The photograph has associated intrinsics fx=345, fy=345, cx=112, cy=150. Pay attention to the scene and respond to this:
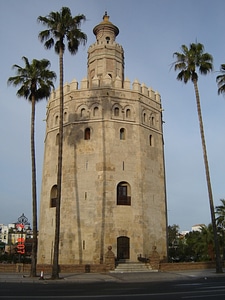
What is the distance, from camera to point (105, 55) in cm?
3506

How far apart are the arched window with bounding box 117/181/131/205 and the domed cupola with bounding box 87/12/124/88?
10436 millimetres

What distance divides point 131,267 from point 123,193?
6.36 m

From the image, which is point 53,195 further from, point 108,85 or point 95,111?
point 108,85

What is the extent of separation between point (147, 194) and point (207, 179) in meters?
6.33

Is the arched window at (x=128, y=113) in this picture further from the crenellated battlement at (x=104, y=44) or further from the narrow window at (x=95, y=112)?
the crenellated battlement at (x=104, y=44)

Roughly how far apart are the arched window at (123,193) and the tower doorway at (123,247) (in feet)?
9.72

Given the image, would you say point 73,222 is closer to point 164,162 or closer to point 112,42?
point 164,162

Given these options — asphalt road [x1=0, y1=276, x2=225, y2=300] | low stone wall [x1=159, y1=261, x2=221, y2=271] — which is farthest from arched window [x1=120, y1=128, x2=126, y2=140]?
asphalt road [x1=0, y1=276, x2=225, y2=300]

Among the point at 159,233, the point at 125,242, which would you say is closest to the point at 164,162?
the point at 159,233

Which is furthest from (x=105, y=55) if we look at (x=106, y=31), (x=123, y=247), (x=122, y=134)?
(x=123, y=247)

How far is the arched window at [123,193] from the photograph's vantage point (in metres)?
29.2

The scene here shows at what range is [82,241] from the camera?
27.8 meters

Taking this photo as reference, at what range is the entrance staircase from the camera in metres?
25.1

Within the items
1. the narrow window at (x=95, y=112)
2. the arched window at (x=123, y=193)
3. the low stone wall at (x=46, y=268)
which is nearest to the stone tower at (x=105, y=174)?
the arched window at (x=123, y=193)
